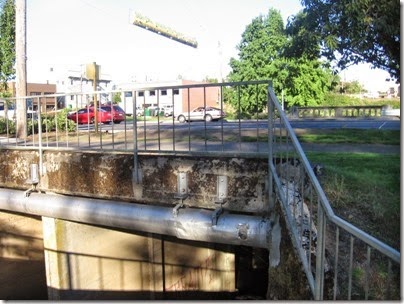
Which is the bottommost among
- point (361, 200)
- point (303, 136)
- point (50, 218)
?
point (50, 218)

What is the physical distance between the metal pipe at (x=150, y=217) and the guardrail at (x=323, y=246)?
56 cm

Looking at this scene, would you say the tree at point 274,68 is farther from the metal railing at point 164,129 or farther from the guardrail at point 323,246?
the guardrail at point 323,246

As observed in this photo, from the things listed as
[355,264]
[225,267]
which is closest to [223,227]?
[355,264]

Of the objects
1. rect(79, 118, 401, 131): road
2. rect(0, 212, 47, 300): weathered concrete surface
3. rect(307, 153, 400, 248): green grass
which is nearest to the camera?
rect(307, 153, 400, 248): green grass

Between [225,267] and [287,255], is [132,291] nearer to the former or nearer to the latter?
[225,267]

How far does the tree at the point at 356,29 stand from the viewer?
8195 mm

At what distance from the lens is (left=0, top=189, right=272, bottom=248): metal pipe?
14.3ft

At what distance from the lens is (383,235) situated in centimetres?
410

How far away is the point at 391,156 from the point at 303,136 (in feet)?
10.3

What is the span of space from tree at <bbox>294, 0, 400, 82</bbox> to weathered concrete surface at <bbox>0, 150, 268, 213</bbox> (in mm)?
5476

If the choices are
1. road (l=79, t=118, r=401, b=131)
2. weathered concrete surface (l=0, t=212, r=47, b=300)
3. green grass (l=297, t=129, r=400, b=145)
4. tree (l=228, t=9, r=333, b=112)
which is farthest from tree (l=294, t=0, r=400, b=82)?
tree (l=228, t=9, r=333, b=112)

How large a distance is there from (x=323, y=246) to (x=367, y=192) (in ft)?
7.57

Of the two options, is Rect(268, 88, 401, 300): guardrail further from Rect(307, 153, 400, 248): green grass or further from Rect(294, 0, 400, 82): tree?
Rect(294, 0, 400, 82): tree

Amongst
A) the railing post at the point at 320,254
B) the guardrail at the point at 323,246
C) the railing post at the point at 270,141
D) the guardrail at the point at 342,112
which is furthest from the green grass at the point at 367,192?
the guardrail at the point at 342,112
